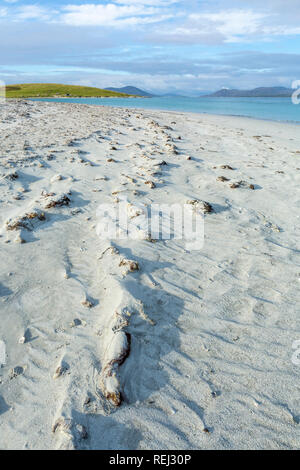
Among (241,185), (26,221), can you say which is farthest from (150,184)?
(26,221)

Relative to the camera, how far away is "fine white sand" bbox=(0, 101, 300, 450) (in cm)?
270

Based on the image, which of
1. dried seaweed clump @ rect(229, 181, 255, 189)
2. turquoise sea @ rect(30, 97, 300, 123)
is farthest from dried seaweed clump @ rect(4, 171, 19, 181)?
turquoise sea @ rect(30, 97, 300, 123)

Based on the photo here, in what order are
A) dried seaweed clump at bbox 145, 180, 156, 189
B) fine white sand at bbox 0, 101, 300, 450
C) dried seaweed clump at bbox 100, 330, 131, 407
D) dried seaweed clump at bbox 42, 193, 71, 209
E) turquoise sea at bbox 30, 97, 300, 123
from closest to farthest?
fine white sand at bbox 0, 101, 300, 450
dried seaweed clump at bbox 100, 330, 131, 407
dried seaweed clump at bbox 42, 193, 71, 209
dried seaweed clump at bbox 145, 180, 156, 189
turquoise sea at bbox 30, 97, 300, 123

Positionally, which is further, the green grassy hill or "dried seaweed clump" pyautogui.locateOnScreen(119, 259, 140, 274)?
the green grassy hill

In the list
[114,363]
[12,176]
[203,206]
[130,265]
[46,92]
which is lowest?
[114,363]

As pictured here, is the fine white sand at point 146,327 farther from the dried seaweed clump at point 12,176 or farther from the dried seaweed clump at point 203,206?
the dried seaweed clump at point 12,176

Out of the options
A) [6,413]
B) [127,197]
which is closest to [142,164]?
[127,197]

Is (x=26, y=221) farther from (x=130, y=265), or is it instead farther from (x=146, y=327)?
(x=146, y=327)

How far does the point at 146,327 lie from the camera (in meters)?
3.69

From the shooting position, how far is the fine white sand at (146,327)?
270 centimetres

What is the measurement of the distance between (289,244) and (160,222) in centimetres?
266

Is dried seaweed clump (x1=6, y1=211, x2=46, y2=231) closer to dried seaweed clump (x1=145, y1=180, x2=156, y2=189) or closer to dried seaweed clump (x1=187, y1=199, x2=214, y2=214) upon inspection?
dried seaweed clump (x1=145, y1=180, x2=156, y2=189)

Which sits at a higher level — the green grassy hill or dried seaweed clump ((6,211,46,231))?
the green grassy hill
